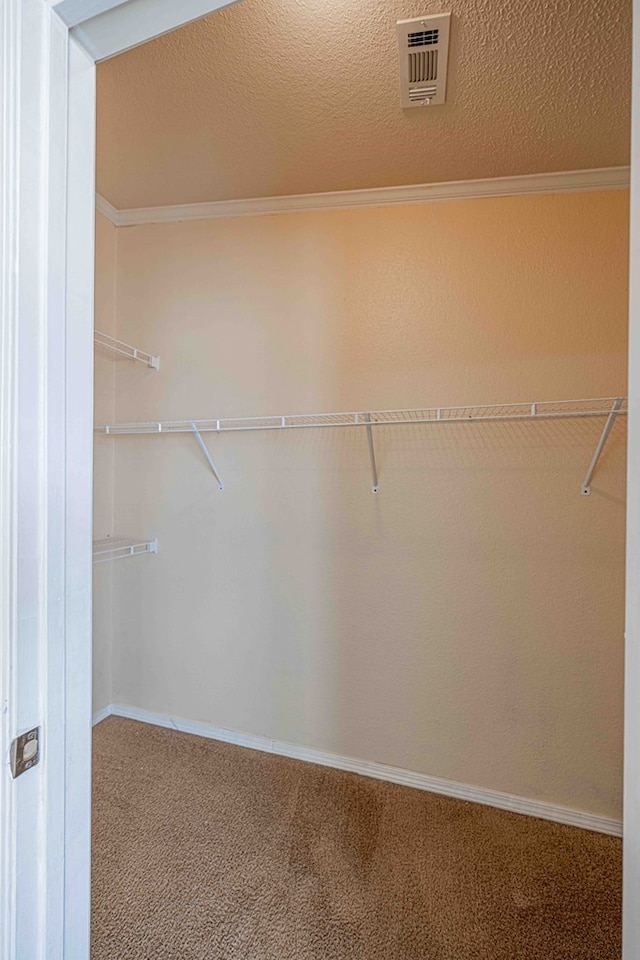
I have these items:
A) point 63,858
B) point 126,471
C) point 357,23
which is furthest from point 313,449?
point 63,858

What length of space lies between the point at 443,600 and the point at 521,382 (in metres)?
1.00

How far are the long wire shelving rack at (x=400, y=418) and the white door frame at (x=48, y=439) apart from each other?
3.91ft

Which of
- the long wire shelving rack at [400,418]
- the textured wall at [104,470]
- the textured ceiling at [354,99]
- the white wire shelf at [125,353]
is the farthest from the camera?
the textured wall at [104,470]

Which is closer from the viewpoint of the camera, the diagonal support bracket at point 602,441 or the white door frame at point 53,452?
the white door frame at point 53,452

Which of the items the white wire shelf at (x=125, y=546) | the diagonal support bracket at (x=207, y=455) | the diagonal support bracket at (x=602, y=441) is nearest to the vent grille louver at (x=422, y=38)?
the diagonal support bracket at (x=602, y=441)

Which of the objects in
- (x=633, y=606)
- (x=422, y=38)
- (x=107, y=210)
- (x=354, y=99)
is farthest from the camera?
(x=107, y=210)

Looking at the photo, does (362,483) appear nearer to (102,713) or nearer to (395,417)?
(395,417)

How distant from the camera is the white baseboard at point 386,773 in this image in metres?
1.71

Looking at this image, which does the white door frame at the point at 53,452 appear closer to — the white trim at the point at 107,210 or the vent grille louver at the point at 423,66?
the vent grille louver at the point at 423,66

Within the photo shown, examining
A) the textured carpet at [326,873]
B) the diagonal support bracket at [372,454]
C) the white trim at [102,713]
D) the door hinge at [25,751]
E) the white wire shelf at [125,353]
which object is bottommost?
the textured carpet at [326,873]

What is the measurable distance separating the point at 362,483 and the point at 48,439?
4.79 ft

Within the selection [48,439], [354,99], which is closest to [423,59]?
[354,99]

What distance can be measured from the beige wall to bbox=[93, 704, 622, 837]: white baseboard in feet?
0.14

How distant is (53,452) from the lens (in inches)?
25.3
